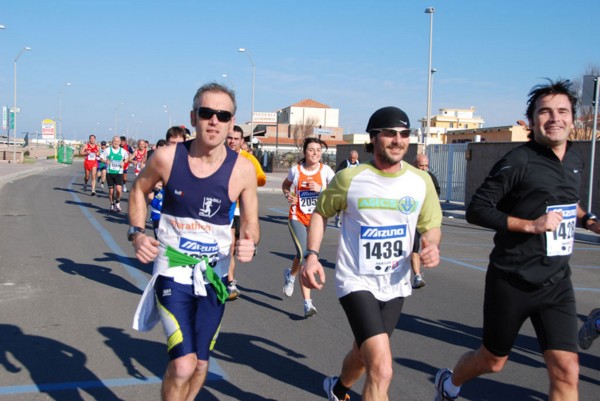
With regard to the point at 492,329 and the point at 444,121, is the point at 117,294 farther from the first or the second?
the point at 444,121

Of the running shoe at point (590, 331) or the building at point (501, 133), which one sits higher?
the building at point (501, 133)

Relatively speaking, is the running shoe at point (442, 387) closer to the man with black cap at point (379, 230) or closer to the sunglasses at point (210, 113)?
the man with black cap at point (379, 230)

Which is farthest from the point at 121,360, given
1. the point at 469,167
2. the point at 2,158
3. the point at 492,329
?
the point at 2,158

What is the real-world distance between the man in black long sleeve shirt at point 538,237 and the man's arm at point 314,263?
907mm

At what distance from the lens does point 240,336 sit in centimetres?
589

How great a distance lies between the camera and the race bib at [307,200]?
7.08m

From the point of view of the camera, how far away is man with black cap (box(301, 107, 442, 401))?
12.0 ft

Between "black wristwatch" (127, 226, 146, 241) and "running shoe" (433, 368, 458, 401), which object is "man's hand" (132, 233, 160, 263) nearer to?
"black wristwatch" (127, 226, 146, 241)

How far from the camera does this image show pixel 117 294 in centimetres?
743

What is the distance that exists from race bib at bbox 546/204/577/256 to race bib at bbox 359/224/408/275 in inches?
32.7

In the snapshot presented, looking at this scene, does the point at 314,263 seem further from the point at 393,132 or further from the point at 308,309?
the point at 308,309

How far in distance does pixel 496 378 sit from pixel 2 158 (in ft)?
191

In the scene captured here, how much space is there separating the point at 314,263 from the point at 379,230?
0.43 metres

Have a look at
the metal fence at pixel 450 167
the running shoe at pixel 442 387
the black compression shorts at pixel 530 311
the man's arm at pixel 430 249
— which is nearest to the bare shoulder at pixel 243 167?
the man's arm at pixel 430 249
